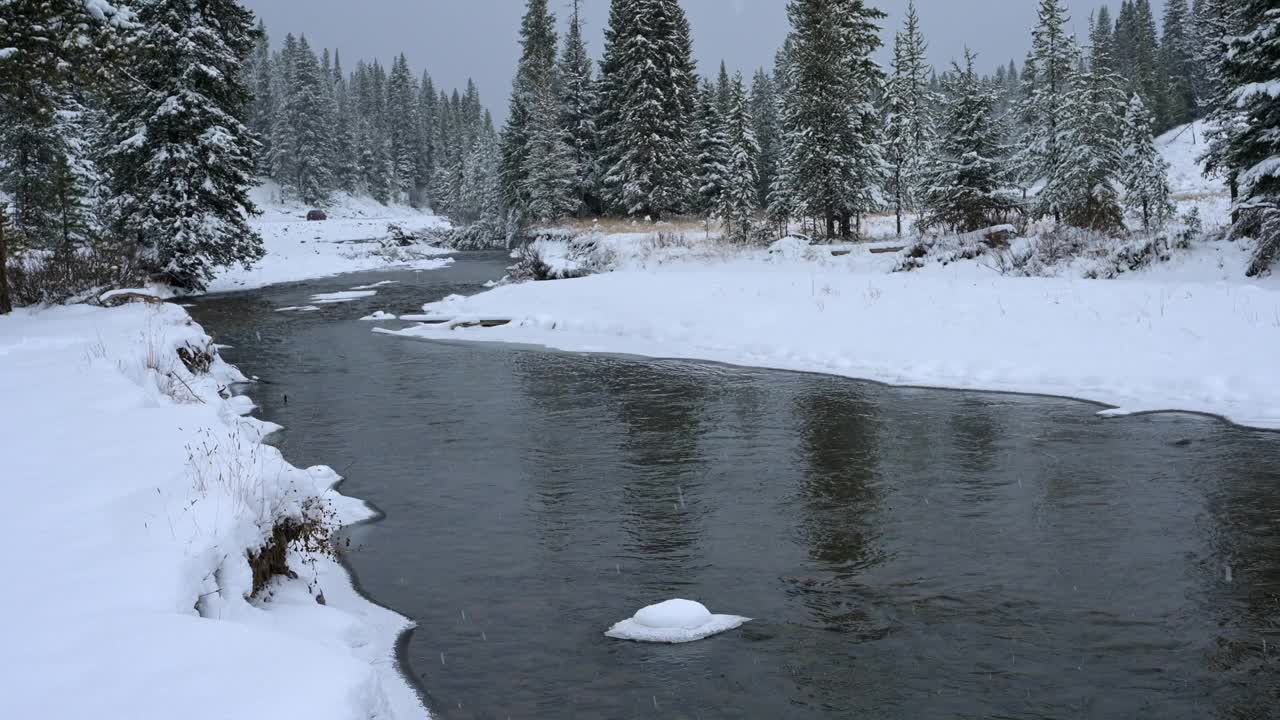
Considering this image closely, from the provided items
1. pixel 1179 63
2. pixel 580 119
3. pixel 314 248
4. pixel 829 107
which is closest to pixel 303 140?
pixel 314 248

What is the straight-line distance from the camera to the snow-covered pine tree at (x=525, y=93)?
59.7 meters

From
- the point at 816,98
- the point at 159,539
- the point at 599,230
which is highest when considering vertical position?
the point at 816,98

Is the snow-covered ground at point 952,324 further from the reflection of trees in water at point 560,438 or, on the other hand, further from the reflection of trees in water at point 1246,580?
the reflection of trees in water at point 1246,580

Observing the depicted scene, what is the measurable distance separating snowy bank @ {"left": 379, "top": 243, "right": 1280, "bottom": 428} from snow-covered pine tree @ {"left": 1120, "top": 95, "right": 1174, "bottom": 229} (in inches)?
836

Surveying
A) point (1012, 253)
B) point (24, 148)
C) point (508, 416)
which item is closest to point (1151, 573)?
point (508, 416)

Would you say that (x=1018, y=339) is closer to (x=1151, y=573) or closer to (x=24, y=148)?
(x=1151, y=573)

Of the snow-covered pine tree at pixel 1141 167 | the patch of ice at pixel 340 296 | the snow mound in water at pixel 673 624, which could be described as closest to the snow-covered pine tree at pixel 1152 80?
the snow-covered pine tree at pixel 1141 167

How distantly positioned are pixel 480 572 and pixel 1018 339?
12.7 m

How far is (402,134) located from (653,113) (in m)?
87.1

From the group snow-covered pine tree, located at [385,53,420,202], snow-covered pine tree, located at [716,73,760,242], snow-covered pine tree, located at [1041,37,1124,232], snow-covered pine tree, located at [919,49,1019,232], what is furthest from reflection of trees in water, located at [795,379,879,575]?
snow-covered pine tree, located at [385,53,420,202]

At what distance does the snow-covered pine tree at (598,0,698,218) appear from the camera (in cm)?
4634

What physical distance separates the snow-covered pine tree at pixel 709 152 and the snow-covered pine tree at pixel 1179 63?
50032mm

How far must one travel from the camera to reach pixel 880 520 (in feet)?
30.1

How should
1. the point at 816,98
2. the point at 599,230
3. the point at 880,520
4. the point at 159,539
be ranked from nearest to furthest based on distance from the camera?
the point at 159,539
the point at 880,520
the point at 816,98
the point at 599,230
